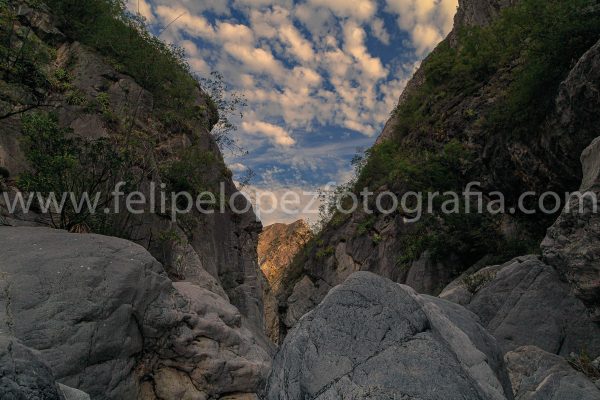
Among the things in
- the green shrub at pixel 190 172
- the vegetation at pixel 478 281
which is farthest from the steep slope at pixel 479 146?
the green shrub at pixel 190 172

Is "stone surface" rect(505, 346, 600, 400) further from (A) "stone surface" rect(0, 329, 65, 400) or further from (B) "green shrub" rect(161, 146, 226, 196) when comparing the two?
(B) "green shrub" rect(161, 146, 226, 196)

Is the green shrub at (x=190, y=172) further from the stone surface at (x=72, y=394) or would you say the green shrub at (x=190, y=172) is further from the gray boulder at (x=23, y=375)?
the gray boulder at (x=23, y=375)

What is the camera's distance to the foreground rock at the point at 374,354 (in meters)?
4.14

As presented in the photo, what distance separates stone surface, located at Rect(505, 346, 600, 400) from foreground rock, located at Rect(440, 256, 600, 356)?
48.1 inches

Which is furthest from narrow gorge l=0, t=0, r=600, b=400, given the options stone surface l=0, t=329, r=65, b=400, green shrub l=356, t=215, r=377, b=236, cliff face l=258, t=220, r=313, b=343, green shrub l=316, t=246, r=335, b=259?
cliff face l=258, t=220, r=313, b=343

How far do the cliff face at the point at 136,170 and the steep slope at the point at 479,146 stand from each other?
10596 mm

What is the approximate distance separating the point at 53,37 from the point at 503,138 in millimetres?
21368

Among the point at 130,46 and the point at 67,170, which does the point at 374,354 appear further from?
the point at 130,46

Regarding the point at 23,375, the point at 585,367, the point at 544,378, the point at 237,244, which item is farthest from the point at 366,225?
the point at 23,375

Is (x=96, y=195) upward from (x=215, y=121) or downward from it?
downward

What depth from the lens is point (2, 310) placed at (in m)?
6.97

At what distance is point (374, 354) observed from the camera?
14.8 ft

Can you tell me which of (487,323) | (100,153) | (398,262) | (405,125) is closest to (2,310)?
(100,153)

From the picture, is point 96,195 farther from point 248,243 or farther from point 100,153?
point 248,243
